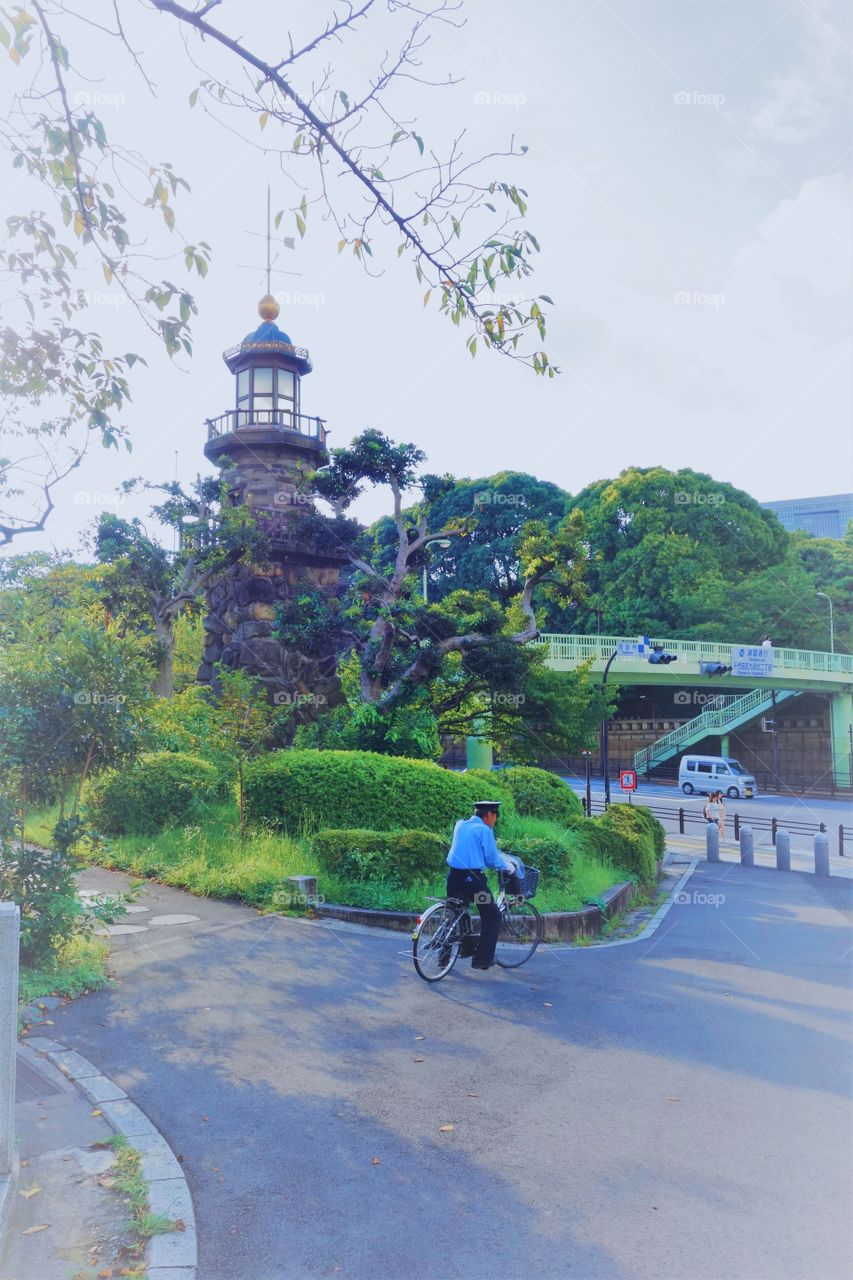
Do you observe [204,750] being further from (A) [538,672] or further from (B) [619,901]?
(A) [538,672]

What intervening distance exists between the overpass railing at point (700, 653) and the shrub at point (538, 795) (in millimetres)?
19662

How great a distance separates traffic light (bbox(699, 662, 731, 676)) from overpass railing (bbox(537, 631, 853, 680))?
1072 mm

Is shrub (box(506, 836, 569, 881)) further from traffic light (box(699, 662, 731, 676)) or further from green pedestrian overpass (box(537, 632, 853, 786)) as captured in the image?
traffic light (box(699, 662, 731, 676))

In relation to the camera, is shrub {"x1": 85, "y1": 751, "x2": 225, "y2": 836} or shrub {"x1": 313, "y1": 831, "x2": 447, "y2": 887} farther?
shrub {"x1": 85, "y1": 751, "x2": 225, "y2": 836}

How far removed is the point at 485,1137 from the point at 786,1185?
1548mm

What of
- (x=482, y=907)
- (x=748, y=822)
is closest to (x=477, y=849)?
(x=482, y=907)

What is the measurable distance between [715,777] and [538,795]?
28.6 m

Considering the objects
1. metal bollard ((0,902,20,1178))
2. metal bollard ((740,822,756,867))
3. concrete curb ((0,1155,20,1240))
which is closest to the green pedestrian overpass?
metal bollard ((740,822,756,867))

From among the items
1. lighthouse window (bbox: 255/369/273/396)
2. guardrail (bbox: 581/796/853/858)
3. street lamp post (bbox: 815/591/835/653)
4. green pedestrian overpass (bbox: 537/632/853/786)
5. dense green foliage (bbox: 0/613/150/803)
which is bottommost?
guardrail (bbox: 581/796/853/858)

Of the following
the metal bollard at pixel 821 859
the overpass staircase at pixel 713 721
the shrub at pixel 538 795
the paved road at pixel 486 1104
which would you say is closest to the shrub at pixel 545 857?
the paved road at pixel 486 1104

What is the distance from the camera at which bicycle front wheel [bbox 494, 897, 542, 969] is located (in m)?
8.99

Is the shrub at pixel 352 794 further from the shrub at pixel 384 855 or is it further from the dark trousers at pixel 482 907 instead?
the dark trousers at pixel 482 907

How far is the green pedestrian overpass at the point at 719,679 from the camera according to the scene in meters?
39.7

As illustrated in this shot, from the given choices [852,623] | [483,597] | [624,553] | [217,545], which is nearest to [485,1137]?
[483,597]
